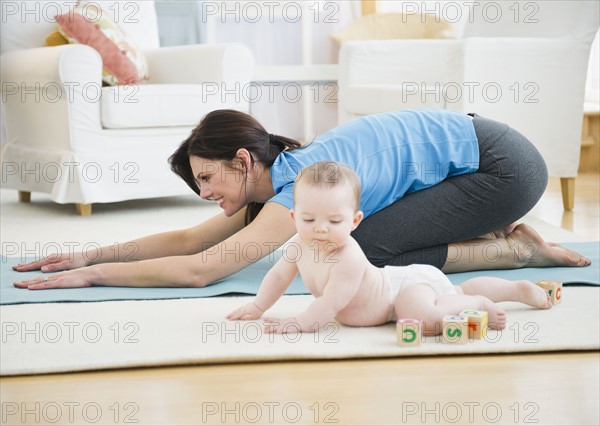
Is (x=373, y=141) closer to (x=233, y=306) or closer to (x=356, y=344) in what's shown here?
(x=233, y=306)

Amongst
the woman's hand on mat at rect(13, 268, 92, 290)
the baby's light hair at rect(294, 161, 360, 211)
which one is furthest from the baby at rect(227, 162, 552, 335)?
the woman's hand on mat at rect(13, 268, 92, 290)

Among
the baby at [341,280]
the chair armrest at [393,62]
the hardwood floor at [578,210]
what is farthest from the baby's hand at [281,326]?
the chair armrest at [393,62]

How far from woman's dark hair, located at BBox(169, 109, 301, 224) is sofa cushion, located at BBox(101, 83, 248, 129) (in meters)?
1.30

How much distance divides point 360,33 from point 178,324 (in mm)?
4282

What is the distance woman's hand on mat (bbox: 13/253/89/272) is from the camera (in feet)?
7.04

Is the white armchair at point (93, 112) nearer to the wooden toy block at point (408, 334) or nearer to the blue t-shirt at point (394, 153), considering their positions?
the blue t-shirt at point (394, 153)

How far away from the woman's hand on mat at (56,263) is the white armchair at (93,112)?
1.03 metres

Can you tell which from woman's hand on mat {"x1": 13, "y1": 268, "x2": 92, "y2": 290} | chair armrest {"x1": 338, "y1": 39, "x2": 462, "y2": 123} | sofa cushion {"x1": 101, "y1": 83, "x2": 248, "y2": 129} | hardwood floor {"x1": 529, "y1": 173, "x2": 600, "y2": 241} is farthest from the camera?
chair armrest {"x1": 338, "y1": 39, "x2": 462, "y2": 123}

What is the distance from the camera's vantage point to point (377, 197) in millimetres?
2047

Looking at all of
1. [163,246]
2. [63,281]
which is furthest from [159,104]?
[63,281]

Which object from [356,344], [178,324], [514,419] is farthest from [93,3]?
[514,419]

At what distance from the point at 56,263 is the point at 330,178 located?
92 centimetres

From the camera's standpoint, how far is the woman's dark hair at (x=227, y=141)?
193cm

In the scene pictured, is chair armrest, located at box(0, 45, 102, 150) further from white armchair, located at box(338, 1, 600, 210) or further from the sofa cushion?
white armchair, located at box(338, 1, 600, 210)
